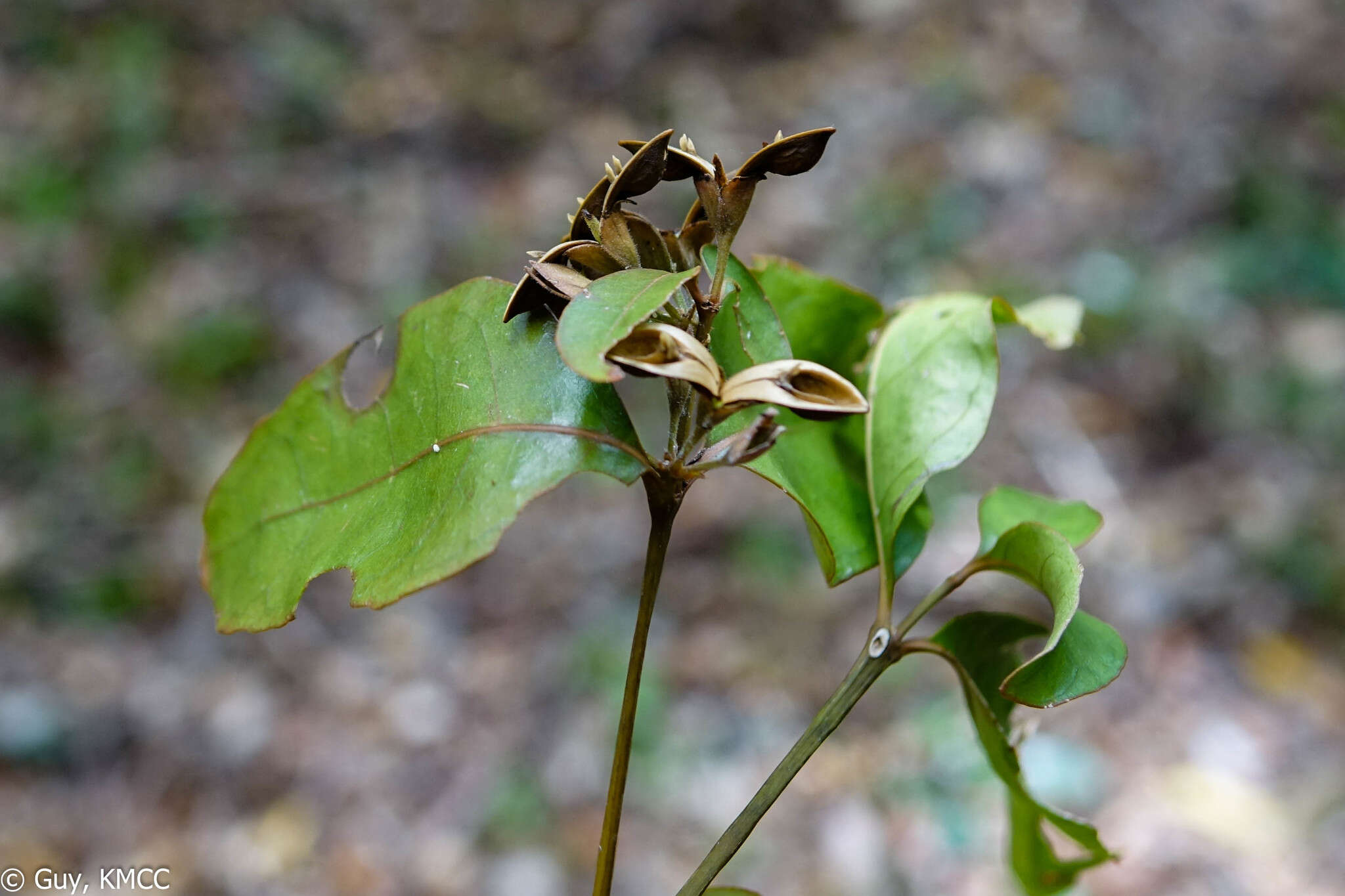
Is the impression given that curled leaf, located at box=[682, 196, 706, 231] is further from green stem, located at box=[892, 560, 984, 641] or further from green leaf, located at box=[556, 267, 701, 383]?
green stem, located at box=[892, 560, 984, 641]

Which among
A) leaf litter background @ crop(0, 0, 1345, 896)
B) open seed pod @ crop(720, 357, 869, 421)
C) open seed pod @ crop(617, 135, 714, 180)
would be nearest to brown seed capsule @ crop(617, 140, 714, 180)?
open seed pod @ crop(617, 135, 714, 180)

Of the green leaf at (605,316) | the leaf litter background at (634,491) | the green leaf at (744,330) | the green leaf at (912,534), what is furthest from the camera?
the leaf litter background at (634,491)

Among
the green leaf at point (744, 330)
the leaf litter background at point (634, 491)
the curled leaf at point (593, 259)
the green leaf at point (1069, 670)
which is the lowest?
the leaf litter background at point (634, 491)

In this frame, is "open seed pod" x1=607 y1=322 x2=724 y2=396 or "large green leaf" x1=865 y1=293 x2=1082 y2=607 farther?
"large green leaf" x1=865 y1=293 x2=1082 y2=607

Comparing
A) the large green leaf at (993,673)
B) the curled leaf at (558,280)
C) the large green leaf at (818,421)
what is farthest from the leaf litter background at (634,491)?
the curled leaf at (558,280)

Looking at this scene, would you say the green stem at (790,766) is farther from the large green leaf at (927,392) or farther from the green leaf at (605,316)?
the green leaf at (605,316)

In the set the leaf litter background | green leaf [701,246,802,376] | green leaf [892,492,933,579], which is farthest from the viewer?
the leaf litter background

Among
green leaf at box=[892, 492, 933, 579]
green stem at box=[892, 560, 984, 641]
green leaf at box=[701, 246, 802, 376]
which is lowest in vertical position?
green leaf at box=[892, 492, 933, 579]
